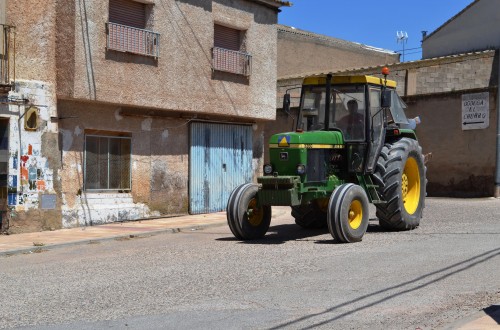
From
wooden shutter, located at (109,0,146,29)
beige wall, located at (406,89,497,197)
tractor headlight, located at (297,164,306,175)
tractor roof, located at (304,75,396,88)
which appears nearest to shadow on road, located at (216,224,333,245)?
tractor headlight, located at (297,164,306,175)

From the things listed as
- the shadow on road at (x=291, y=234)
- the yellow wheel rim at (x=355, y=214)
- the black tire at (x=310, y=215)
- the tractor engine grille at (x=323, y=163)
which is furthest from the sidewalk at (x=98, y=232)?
the yellow wheel rim at (x=355, y=214)

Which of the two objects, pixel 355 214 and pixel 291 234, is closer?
pixel 355 214

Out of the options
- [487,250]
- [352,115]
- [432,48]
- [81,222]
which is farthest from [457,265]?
[432,48]

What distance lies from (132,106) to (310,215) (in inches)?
210

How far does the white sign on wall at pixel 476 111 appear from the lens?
23219mm

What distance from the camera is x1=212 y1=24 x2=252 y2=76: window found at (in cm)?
1931

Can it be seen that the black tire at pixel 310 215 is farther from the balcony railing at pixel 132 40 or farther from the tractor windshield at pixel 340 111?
the balcony railing at pixel 132 40

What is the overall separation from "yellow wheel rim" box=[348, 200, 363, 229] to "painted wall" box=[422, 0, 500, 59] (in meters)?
19.2

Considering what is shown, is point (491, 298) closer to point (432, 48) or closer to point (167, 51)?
point (167, 51)

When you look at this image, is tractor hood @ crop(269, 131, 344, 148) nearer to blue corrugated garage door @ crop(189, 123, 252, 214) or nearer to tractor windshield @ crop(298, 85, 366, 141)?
tractor windshield @ crop(298, 85, 366, 141)

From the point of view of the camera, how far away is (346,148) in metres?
13.6

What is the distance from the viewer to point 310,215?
14594 mm

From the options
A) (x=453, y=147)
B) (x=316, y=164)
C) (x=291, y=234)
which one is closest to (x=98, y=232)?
(x=291, y=234)

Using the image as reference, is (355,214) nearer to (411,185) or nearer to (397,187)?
(397,187)
